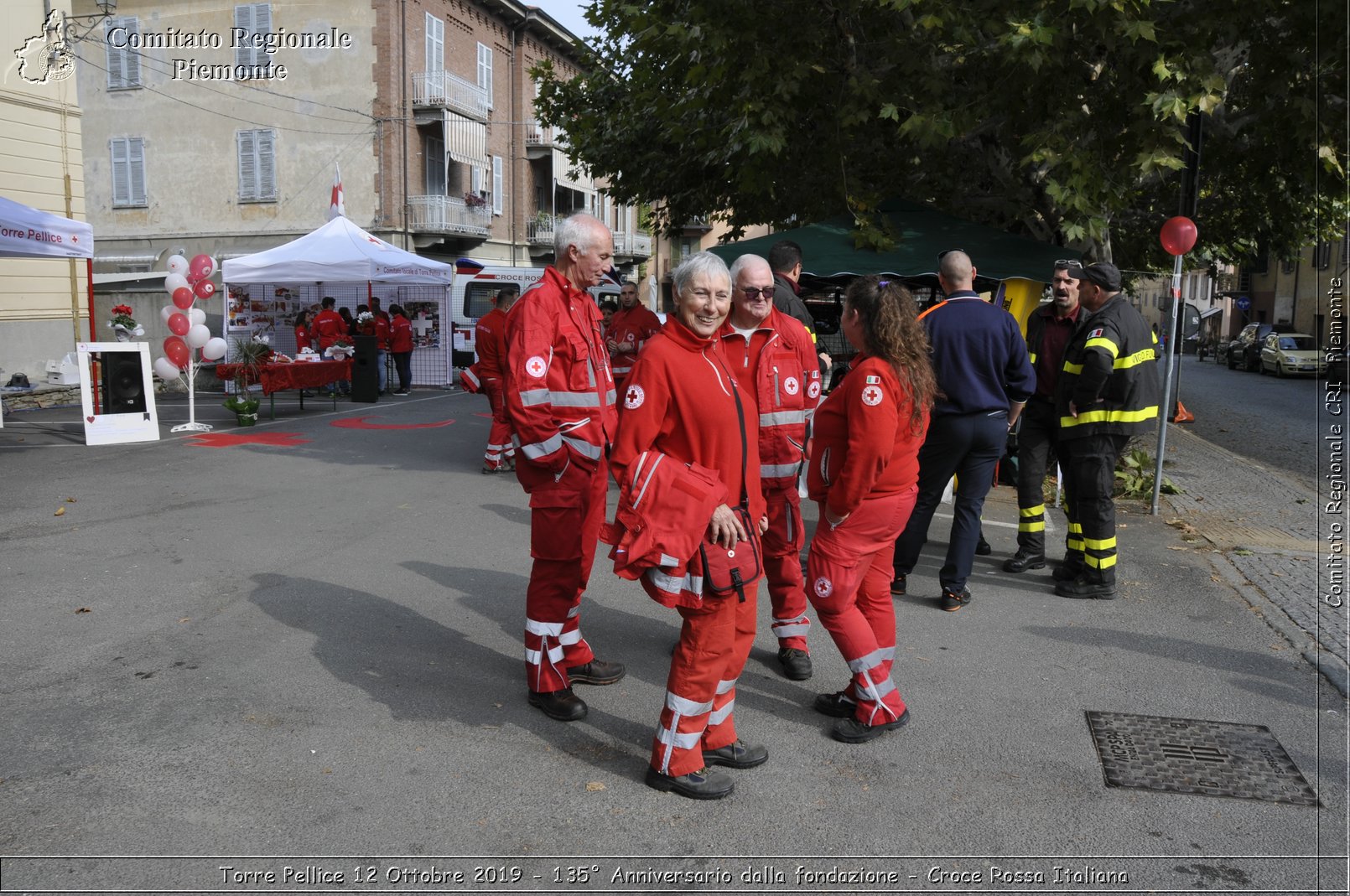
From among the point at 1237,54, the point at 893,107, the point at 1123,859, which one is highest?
the point at 1237,54

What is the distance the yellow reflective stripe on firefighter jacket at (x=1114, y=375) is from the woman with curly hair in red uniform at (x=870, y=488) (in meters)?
2.32

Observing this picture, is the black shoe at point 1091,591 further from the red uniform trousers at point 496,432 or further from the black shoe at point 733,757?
the red uniform trousers at point 496,432

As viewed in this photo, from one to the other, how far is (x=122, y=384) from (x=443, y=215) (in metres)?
18.8

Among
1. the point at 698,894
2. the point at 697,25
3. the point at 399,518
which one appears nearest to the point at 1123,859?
the point at 698,894

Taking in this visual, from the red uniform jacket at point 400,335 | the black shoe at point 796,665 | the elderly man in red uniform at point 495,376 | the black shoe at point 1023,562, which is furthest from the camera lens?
the red uniform jacket at point 400,335

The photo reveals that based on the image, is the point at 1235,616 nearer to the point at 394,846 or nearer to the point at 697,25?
the point at 394,846

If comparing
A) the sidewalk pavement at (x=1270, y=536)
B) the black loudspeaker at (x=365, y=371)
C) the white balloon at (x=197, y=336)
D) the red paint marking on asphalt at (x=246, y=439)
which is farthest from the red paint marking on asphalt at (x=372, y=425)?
the sidewalk pavement at (x=1270, y=536)

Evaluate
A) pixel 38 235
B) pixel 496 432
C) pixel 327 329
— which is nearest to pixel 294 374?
pixel 327 329

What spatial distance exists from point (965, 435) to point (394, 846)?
3.90 metres

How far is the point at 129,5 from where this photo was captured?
98.7 feet

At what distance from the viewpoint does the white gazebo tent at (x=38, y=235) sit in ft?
38.0

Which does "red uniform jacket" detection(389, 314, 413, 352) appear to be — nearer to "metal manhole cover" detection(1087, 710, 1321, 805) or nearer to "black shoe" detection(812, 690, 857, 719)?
"black shoe" detection(812, 690, 857, 719)

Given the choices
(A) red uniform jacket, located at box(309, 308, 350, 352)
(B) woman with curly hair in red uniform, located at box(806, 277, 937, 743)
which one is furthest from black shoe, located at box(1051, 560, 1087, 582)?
(A) red uniform jacket, located at box(309, 308, 350, 352)

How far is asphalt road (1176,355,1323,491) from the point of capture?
13.9 meters
